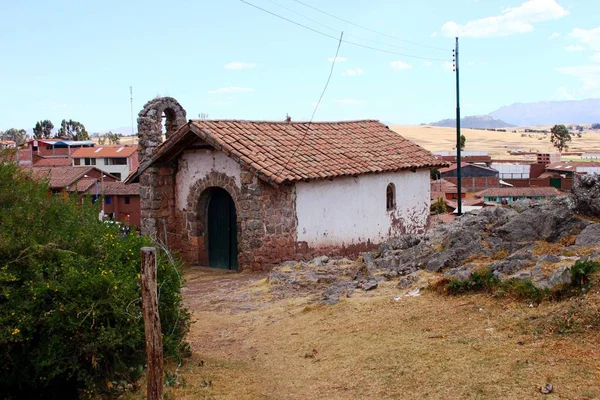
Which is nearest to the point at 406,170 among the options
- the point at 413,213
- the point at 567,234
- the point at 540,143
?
the point at 413,213

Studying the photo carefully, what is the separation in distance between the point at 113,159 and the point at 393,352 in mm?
61539

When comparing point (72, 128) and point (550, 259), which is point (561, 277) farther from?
point (72, 128)

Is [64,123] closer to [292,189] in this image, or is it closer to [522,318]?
[292,189]

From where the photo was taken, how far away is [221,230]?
17.4 m

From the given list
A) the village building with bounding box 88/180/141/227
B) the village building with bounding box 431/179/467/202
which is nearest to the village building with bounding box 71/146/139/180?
the village building with bounding box 88/180/141/227

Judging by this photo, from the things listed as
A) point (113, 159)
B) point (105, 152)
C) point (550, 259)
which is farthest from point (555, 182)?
point (550, 259)

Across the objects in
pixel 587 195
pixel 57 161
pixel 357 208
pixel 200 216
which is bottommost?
pixel 200 216

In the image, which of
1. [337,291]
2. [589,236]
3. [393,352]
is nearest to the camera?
[393,352]

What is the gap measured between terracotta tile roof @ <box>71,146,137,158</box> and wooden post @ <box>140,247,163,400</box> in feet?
198

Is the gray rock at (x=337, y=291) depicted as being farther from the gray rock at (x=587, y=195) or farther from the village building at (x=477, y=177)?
→ the village building at (x=477, y=177)

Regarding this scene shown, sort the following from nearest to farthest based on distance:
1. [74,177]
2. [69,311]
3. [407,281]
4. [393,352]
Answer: [69,311]
[393,352]
[407,281]
[74,177]

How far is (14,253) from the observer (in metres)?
7.93

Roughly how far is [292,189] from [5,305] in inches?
369

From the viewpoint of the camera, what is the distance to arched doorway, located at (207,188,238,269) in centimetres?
1716
